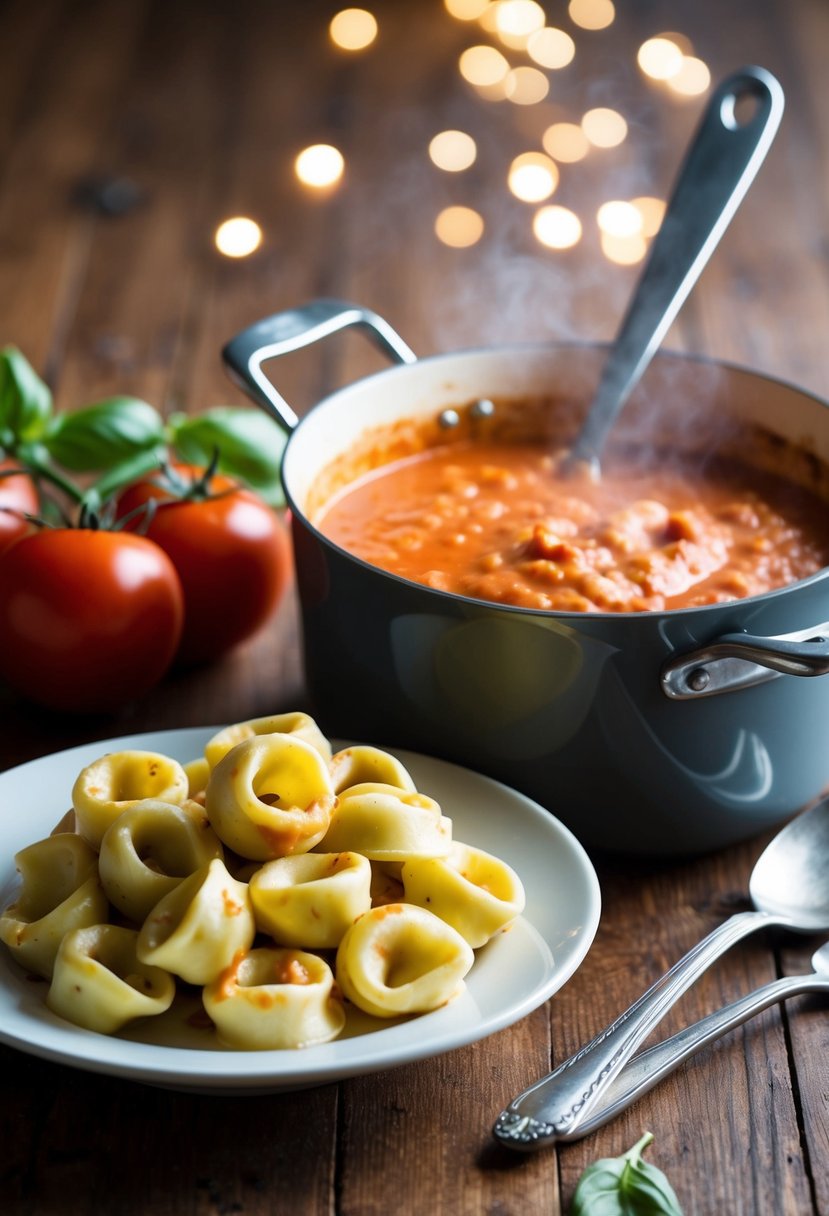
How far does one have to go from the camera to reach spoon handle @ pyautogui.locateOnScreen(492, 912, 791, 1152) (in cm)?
144

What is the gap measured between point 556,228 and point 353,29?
Result: 1.52 m

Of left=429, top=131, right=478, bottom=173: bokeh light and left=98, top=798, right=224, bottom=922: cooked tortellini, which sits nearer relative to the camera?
left=98, top=798, right=224, bottom=922: cooked tortellini

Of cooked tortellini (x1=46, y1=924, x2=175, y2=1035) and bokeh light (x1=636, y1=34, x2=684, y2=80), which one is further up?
bokeh light (x1=636, y1=34, x2=684, y2=80)

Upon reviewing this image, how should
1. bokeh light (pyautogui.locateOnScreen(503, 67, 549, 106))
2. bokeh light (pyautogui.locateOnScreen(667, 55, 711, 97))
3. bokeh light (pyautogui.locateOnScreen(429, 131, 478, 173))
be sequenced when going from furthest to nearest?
bokeh light (pyautogui.locateOnScreen(667, 55, 711, 97)), bokeh light (pyautogui.locateOnScreen(503, 67, 549, 106)), bokeh light (pyautogui.locateOnScreen(429, 131, 478, 173))

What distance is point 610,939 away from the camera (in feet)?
5.87

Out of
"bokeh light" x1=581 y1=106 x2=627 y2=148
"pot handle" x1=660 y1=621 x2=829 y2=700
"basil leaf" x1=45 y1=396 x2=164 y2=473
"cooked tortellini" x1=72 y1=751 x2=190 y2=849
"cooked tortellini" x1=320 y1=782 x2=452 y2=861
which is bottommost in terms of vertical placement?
"basil leaf" x1=45 y1=396 x2=164 y2=473

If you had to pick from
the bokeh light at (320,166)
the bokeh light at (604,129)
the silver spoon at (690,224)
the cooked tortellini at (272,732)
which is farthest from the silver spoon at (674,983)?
the bokeh light at (604,129)

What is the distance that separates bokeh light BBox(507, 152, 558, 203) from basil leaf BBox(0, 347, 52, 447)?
6.28 feet

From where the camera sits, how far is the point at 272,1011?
1.40 metres

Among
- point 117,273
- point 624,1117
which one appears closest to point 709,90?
point 117,273

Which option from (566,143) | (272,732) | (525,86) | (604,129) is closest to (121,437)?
(272,732)

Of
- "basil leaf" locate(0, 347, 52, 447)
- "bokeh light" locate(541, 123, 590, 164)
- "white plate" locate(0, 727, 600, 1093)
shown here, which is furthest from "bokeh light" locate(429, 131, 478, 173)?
"white plate" locate(0, 727, 600, 1093)

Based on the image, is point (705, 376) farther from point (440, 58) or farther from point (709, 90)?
point (440, 58)

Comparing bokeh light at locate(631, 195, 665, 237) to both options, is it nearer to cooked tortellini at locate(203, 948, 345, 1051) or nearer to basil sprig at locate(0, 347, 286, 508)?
basil sprig at locate(0, 347, 286, 508)
